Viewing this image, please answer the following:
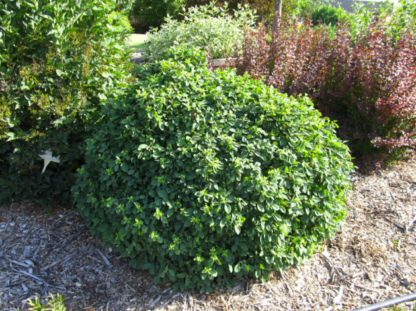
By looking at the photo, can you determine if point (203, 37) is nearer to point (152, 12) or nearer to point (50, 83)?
point (50, 83)

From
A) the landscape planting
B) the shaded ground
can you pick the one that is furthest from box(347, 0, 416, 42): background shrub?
the shaded ground

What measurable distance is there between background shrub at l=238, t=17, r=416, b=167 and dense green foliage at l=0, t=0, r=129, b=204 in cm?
195

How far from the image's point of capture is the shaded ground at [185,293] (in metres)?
2.44

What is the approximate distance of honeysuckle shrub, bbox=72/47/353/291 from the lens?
2.28 meters

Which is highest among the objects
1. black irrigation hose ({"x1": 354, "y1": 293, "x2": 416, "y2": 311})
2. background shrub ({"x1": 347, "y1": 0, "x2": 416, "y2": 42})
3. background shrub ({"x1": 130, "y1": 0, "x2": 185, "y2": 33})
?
background shrub ({"x1": 347, "y1": 0, "x2": 416, "y2": 42})

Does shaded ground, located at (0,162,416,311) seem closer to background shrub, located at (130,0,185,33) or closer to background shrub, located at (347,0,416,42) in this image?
background shrub, located at (347,0,416,42)

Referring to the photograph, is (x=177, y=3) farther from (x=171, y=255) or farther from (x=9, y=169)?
(x=171, y=255)

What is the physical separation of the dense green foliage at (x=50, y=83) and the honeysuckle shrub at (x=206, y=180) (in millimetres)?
449

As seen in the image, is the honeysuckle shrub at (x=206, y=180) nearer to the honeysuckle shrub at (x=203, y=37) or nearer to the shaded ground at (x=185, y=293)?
the shaded ground at (x=185, y=293)

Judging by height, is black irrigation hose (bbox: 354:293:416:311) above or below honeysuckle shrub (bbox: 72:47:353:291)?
below

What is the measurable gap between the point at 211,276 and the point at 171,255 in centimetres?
32

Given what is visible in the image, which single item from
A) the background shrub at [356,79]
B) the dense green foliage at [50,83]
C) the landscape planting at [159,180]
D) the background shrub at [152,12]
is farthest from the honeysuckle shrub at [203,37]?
the background shrub at [152,12]

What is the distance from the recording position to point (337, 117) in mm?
4238

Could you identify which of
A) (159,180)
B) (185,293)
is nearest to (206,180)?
(159,180)
